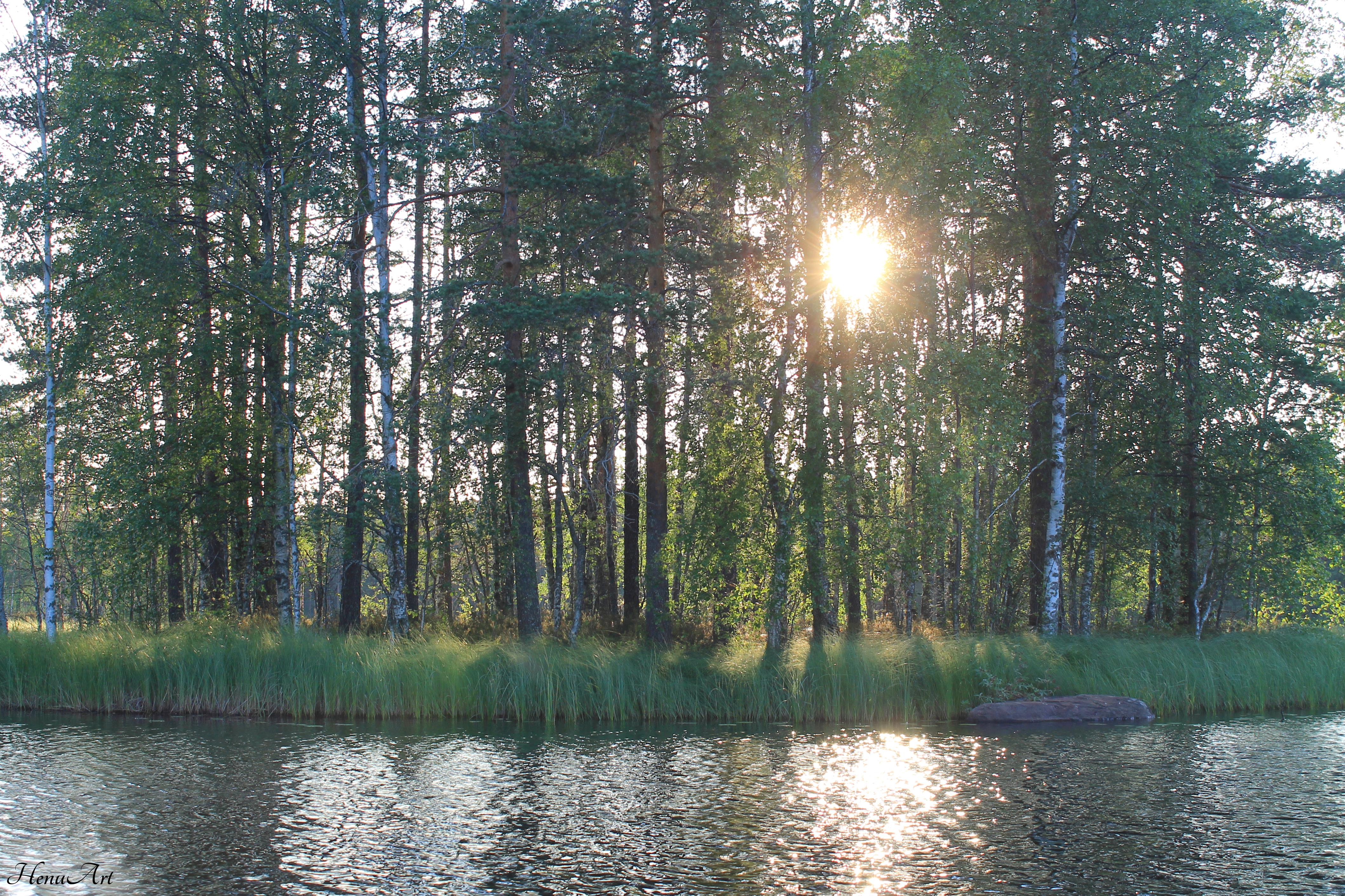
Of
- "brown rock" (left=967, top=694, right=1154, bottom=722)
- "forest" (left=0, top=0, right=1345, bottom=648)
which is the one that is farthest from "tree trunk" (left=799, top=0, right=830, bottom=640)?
"brown rock" (left=967, top=694, right=1154, bottom=722)

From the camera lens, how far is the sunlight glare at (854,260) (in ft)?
58.7

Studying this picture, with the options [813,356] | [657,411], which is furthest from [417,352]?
[813,356]

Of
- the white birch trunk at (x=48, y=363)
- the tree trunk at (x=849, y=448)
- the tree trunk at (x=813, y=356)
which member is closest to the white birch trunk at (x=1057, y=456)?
the tree trunk at (x=849, y=448)

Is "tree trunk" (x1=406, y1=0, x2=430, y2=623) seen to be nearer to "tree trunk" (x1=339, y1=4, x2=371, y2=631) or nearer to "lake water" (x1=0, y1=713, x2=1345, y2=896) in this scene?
"tree trunk" (x1=339, y1=4, x2=371, y2=631)

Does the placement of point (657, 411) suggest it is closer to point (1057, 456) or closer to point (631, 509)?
point (631, 509)

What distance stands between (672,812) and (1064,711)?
862cm

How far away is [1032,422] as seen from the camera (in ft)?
68.3

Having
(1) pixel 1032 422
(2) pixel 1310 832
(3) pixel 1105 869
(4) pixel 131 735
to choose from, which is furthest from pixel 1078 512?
(4) pixel 131 735

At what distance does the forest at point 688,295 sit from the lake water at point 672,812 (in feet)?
18.7

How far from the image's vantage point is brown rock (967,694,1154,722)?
14.5m

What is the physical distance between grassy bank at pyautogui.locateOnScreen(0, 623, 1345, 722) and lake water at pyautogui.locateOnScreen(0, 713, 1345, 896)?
1595mm

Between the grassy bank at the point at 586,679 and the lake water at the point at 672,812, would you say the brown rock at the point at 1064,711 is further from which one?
the lake water at the point at 672,812

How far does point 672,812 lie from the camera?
880 centimetres

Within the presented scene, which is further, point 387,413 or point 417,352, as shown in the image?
point 417,352
